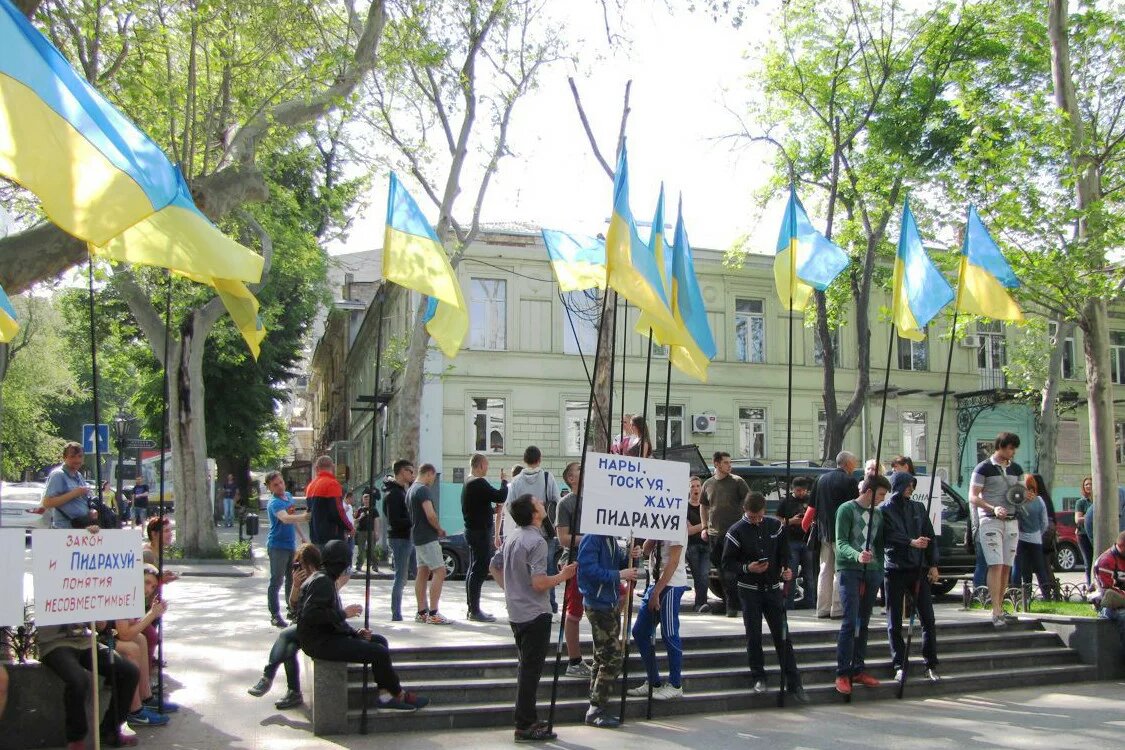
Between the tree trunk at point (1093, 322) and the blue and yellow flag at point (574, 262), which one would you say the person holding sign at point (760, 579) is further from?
the tree trunk at point (1093, 322)

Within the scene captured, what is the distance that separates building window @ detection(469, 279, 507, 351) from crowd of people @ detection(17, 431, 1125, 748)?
18.5 metres

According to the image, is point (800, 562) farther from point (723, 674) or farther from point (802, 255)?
point (723, 674)

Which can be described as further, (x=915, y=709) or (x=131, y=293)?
(x=131, y=293)

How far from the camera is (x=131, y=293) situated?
74.6 ft

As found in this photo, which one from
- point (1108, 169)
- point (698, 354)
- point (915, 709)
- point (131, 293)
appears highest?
point (1108, 169)

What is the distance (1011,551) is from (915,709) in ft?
9.30

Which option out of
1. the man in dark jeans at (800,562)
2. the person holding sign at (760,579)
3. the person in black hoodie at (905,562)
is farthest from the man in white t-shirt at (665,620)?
the man in dark jeans at (800,562)

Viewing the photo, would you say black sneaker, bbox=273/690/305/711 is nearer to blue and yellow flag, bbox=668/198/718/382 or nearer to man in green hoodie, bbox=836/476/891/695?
blue and yellow flag, bbox=668/198/718/382

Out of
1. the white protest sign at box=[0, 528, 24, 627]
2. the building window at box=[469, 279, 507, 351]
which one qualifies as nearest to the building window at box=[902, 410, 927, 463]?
the building window at box=[469, 279, 507, 351]

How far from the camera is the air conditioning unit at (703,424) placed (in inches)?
1323

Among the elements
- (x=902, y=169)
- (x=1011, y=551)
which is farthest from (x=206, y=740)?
(x=902, y=169)

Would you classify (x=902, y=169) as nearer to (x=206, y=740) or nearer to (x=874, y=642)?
(x=874, y=642)

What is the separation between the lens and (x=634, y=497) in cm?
866

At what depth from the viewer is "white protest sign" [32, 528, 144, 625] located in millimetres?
7230
